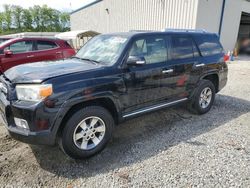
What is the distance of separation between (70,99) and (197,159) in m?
2.02

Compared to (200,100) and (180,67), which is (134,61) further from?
(200,100)

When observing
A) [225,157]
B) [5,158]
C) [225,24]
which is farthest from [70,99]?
[225,24]

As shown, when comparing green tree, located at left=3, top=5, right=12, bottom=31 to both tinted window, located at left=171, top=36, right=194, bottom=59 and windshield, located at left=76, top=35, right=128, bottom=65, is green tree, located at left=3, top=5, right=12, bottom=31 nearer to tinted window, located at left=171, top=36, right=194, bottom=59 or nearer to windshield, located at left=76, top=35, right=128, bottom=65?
windshield, located at left=76, top=35, right=128, bottom=65

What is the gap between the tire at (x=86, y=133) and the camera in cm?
283

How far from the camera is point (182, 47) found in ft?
13.6

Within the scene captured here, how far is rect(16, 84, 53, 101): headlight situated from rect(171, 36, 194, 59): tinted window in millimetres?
2398

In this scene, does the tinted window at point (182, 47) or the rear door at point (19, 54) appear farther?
the rear door at point (19, 54)

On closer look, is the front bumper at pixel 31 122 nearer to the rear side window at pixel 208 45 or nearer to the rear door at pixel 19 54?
the rear side window at pixel 208 45

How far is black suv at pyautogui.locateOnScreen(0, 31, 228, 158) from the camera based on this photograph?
8.64 ft

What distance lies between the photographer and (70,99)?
2.71 m

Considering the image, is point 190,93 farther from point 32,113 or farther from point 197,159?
point 32,113

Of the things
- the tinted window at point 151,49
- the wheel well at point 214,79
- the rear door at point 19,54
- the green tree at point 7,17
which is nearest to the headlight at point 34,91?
the tinted window at point 151,49

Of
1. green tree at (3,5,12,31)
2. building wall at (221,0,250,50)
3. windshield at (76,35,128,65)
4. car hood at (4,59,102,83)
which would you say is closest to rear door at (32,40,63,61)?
windshield at (76,35,128,65)

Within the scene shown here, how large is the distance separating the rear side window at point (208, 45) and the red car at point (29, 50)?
4688mm
